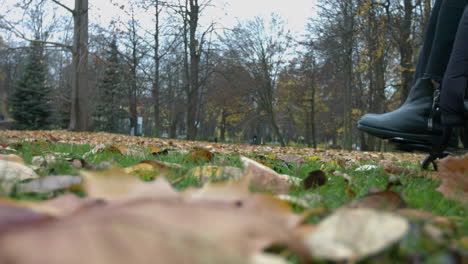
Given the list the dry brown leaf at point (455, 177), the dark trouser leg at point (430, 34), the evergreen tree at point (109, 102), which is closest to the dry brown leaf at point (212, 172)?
the dry brown leaf at point (455, 177)

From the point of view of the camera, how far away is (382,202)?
1.07m

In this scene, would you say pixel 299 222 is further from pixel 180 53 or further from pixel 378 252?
pixel 180 53

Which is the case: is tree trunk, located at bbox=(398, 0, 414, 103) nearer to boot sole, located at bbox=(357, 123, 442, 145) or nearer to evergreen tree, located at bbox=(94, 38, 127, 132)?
boot sole, located at bbox=(357, 123, 442, 145)

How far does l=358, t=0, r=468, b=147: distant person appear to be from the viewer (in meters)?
2.16

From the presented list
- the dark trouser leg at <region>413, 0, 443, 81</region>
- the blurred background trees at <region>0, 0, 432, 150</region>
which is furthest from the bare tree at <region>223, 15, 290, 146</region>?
the dark trouser leg at <region>413, 0, 443, 81</region>

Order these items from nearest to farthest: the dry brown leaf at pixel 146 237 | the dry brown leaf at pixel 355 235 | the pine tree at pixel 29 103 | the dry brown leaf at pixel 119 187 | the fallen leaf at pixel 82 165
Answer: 1. the dry brown leaf at pixel 146 237
2. the dry brown leaf at pixel 355 235
3. the dry brown leaf at pixel 119 187
4. the fallen leaf at pixel 82 165
5. the pine tree at pixel 29 103

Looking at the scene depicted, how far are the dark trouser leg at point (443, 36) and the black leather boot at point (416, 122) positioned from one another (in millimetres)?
92

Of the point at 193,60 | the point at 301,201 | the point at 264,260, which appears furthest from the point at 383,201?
the point at 193,60

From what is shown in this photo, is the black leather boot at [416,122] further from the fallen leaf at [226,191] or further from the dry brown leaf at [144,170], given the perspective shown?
the fallen leaf at [226,191]

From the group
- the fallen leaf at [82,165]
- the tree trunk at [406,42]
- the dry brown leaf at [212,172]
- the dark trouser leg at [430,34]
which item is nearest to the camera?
the dry brown leaf at [212,172]

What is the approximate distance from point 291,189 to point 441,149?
152 cm

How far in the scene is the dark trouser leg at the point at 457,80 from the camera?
82.8 inches

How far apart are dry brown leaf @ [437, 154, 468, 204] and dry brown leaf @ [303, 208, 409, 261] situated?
968 millimetres

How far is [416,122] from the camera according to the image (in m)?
2.44
